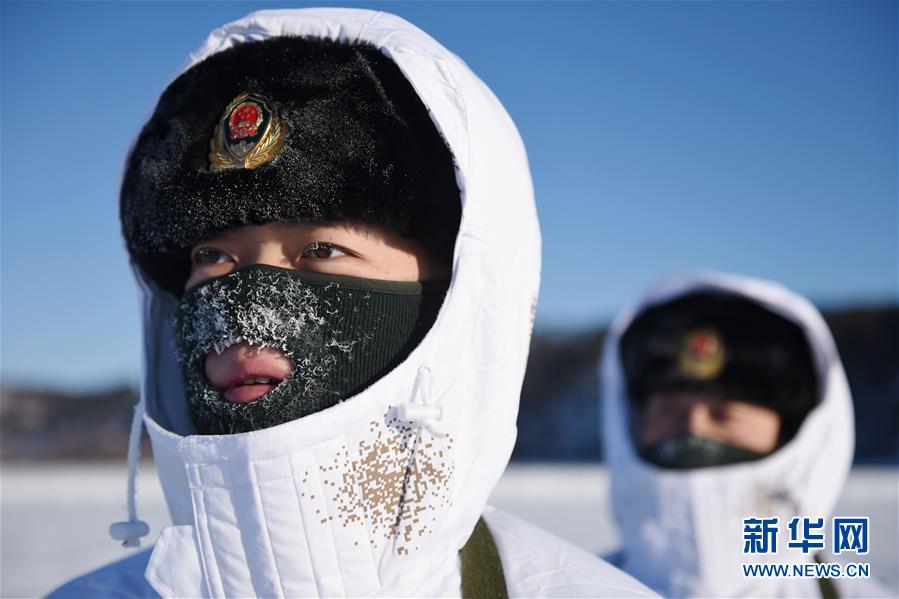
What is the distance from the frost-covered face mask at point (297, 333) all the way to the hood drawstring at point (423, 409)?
68 mm

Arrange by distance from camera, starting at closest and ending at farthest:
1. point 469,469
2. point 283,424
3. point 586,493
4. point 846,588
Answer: point 283,424 → point 469,469 → point 846,588 → point 586,493

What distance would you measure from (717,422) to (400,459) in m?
2.10

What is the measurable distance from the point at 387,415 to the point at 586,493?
1016cm

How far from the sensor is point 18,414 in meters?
19.2

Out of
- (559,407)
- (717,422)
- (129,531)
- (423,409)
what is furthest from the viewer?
(559,407)

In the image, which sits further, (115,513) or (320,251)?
(115,513)

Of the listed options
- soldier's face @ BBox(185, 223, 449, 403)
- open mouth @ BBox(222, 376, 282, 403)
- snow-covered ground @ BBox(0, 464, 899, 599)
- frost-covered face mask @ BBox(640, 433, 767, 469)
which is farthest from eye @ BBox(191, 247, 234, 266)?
snow-covered ground @ BBox(0, 464, 899, 599)

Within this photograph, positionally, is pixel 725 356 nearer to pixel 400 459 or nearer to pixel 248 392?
pixel 400 459

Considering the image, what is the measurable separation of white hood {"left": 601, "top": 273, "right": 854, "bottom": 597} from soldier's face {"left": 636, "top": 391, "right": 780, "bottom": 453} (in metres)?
0.08

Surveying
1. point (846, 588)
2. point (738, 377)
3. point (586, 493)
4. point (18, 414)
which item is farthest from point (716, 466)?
point (18, 414)

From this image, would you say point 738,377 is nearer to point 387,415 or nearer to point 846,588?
point 846,588

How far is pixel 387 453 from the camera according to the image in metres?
1.44

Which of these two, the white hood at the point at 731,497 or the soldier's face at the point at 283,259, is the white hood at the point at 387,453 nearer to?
the soldier's face at the point at 283,259

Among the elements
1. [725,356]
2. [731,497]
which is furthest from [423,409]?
[725,356]
